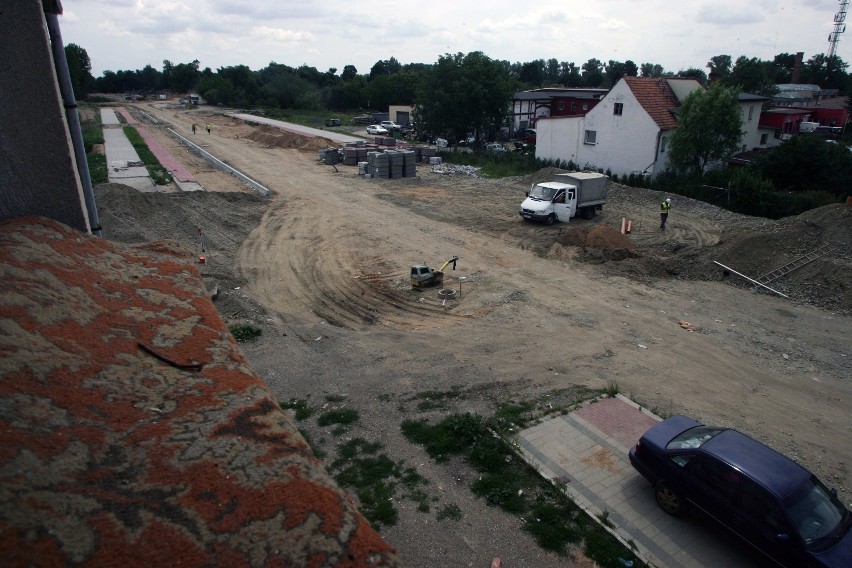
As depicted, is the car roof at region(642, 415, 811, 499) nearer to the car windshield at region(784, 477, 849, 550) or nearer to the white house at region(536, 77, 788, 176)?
the car windshield at region(784, 477, 849, 550)

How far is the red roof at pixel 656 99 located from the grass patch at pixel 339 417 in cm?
2953

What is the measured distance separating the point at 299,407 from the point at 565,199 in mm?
17885

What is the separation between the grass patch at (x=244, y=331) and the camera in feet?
43.4

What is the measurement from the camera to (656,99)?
3394cm

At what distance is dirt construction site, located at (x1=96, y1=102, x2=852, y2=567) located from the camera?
9.91 m

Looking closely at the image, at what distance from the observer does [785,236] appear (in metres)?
18.8

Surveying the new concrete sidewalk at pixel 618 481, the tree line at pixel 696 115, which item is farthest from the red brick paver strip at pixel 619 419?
the tree line at pixel 696 115

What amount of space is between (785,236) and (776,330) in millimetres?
5908

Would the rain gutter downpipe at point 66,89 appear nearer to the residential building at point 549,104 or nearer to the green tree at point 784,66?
the residential building at point 549,104

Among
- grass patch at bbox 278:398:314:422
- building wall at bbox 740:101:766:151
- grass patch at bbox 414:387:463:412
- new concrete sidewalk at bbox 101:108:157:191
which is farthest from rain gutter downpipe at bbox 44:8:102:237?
building wall at bbox 740:101:766:151

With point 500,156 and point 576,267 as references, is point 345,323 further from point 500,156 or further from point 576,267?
point 500,156

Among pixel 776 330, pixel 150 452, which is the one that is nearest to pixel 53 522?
pixel 150 452

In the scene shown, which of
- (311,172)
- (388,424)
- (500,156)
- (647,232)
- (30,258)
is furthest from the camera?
(500,156)

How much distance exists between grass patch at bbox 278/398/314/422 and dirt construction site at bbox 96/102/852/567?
10.2 inches
